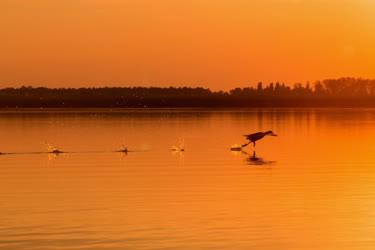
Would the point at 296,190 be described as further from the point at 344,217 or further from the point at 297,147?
the point at 297,147

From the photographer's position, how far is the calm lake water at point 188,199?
19.3m

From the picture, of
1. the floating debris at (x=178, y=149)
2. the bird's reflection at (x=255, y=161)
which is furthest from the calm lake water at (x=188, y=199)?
the floating debris at (x=178, y=149)

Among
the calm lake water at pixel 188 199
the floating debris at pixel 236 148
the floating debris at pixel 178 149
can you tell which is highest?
the calm lake water at pixel 188 199

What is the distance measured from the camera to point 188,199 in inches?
1026

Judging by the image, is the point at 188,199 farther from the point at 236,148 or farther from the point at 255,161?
the point at 236,148

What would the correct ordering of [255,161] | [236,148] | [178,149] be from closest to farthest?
[255,161] < [178,149] < [236,148]

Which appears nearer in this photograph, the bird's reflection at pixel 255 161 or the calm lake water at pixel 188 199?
the calm lake water at pixel 188 199

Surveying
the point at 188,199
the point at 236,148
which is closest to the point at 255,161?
the point at 236,148

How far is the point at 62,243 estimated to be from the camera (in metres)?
18.6

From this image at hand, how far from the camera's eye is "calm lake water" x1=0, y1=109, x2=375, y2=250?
19.3 m

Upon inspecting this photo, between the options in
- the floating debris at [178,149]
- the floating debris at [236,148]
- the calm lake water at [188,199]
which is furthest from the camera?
the floating debris at [236,148]

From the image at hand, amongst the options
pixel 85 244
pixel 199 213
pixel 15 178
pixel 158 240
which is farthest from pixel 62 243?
pixel 15 178

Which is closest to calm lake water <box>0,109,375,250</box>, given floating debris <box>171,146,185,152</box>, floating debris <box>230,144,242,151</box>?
floating debris <box>171,146,185,152</box>

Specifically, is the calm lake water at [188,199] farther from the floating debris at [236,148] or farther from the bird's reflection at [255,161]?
the floating debris at [236,148]
